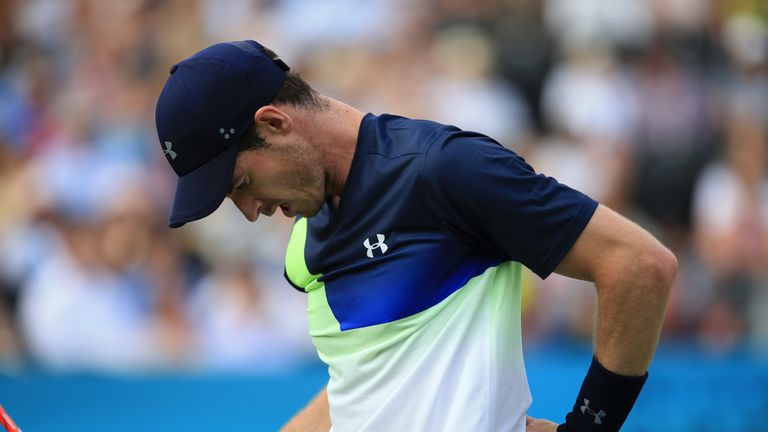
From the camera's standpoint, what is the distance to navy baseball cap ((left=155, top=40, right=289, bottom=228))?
2824mm

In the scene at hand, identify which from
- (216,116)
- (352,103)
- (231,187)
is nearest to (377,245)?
(231,187)

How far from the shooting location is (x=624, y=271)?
265 cm

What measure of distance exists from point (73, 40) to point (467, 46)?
3.07 meters

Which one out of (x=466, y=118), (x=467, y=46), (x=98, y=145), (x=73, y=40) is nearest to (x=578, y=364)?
(x=466, y=118)

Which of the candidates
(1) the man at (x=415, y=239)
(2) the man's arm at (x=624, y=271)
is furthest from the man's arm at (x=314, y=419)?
(2) the man's arm at (x=624, y=271)

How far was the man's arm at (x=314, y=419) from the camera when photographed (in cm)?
327

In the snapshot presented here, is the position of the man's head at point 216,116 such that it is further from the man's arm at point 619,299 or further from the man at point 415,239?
the man's arm at point 619,299

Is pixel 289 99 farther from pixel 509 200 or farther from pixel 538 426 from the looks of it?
pixel 538 426

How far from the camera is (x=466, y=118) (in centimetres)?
820

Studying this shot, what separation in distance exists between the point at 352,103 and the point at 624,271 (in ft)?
18.7

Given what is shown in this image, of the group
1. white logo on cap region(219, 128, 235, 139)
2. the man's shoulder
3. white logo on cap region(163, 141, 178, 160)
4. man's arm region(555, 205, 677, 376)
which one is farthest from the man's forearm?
white logo on cap region(163, 141, 178, 160)

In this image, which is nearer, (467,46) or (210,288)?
(210,288)

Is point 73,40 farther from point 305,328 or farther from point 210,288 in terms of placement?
point 305,328

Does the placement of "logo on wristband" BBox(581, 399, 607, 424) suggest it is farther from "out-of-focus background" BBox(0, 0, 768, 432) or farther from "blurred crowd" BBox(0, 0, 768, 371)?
"blurred crowd" BBox(0, 0, 768, 371)
